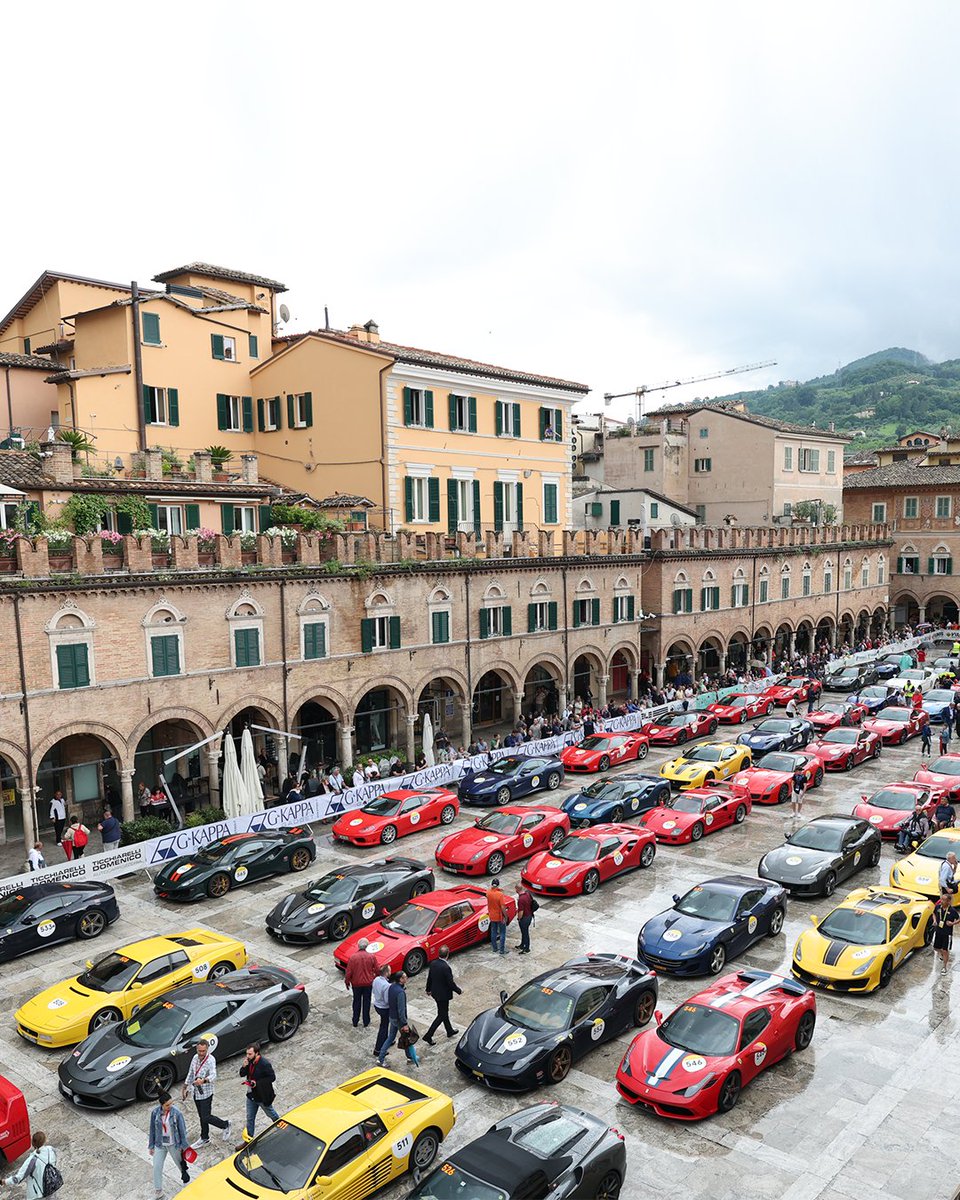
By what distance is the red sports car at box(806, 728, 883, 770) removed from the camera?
34.8 meters

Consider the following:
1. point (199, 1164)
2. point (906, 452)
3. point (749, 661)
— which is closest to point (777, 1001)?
point (199, 1164)

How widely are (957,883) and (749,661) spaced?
3555cm

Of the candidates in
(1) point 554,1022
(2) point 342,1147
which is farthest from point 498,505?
(2) point 342,1147

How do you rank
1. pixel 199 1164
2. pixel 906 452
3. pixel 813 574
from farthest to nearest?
1. pixel 906 452
2. pixel 813 574
3. pixel 199 1164

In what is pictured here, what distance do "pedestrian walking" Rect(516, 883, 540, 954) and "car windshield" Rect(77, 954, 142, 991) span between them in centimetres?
733

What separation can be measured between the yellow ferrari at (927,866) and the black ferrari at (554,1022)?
7800 millimetres

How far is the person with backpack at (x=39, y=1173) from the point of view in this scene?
39.3 feet

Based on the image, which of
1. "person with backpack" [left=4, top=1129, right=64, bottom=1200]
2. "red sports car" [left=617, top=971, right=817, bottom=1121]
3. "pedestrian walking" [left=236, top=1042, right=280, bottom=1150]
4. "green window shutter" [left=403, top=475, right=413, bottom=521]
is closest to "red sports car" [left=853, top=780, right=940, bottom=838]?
"red sports car" [left=617, top=971, right=817, bottom=1121]

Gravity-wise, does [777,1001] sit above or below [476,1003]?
above

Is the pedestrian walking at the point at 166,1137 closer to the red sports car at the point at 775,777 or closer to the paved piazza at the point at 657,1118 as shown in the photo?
the paved piazza at the point at 657,1118

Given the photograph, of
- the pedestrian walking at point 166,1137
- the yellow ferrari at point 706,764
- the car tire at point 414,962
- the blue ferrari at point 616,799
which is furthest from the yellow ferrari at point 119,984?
the yellow ferrari at point 706,764

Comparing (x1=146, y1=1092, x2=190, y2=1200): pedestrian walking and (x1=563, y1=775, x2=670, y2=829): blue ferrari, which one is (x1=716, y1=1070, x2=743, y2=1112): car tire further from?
(x1=563, y1=775, x2=670, y2=829): blue ferrari

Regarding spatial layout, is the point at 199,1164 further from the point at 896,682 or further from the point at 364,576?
the point at 896,682

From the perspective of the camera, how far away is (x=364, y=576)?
35.2m
